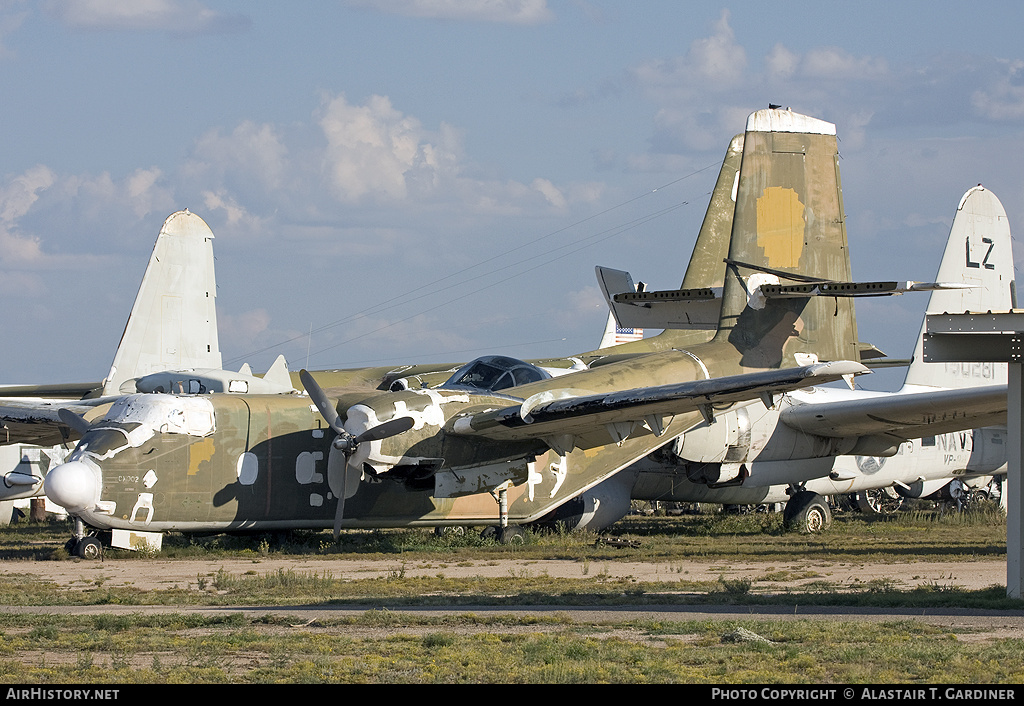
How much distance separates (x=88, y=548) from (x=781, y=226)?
16.3m

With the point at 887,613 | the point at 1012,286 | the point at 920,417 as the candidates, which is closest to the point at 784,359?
the point at 920,417

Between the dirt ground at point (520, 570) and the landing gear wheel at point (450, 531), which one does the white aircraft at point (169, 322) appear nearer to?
the landing gear wheel at point (450, 531)

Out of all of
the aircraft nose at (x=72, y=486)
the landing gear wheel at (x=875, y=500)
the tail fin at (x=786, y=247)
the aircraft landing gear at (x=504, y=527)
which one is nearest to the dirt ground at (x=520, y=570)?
the aircraft nose at (x=72, y=486)

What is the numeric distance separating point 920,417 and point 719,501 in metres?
5.84

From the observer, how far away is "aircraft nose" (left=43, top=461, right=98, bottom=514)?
1967 centimetres

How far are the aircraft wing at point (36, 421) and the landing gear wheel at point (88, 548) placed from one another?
3429 millimetres

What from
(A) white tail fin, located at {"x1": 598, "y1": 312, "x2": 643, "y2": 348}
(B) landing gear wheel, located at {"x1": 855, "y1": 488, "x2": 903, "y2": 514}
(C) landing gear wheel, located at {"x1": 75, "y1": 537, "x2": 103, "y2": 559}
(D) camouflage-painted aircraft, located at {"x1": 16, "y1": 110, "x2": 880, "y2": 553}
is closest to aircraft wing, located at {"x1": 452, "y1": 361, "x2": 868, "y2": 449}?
(D) camouflage-painted aircraft, located at {"x1": 16, "y1": 110, "x2": 880, "y2": 553}

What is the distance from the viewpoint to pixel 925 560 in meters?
20.1

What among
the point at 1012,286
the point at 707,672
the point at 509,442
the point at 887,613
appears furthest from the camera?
the point at 1012,286

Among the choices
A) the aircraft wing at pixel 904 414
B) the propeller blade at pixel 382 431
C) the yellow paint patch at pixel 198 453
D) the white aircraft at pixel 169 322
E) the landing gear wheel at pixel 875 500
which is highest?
the white aircraft at pixel 169 322

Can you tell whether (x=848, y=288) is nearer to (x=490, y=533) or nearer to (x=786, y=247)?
(x=786, y=247)

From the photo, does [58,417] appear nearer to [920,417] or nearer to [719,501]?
[719,501]

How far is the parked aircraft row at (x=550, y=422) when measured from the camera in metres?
21.2

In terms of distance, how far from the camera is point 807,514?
29.0 meters
